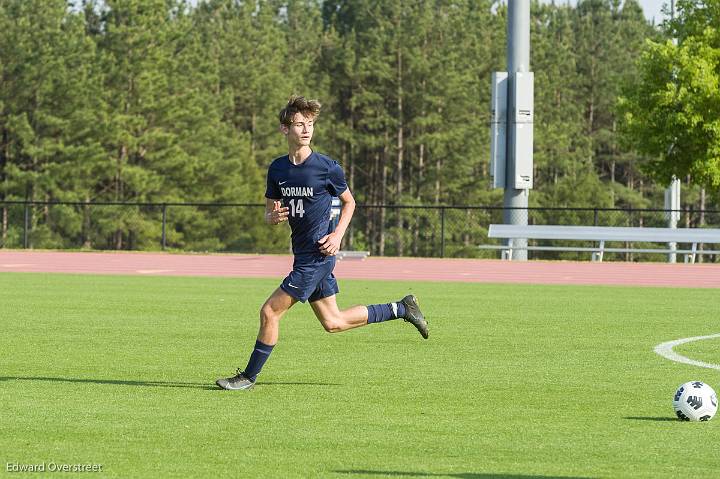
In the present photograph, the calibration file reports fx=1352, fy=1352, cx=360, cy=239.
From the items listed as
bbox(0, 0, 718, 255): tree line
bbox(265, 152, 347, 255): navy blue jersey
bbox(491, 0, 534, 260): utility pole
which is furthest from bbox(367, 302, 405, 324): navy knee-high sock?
bbox(0, 0, 718, 255): tree line

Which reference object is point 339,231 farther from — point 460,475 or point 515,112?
point 515,112

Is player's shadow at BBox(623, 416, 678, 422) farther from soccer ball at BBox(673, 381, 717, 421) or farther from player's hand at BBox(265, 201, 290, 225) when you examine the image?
player's hand at BBox(265, 201, 290, 225)

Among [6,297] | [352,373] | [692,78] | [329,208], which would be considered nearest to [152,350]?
[352,373]

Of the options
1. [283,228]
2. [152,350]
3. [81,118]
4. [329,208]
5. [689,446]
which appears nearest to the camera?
[689,446]

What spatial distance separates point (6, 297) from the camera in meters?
19.1

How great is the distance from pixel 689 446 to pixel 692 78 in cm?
4025

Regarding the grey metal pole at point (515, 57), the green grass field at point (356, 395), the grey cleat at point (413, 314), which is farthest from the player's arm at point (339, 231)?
the grey metal pole at point (515, 57)

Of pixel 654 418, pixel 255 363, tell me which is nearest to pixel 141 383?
pixel 255 363

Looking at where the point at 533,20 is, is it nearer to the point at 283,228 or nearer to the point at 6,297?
the point at 283,228

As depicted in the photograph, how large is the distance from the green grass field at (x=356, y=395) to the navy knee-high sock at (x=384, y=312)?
463mm

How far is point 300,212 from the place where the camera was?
9383 millimetres

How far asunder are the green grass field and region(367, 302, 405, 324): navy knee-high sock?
0.46 metres

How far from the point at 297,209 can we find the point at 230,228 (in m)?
77.6

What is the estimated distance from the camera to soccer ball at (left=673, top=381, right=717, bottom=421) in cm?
803
